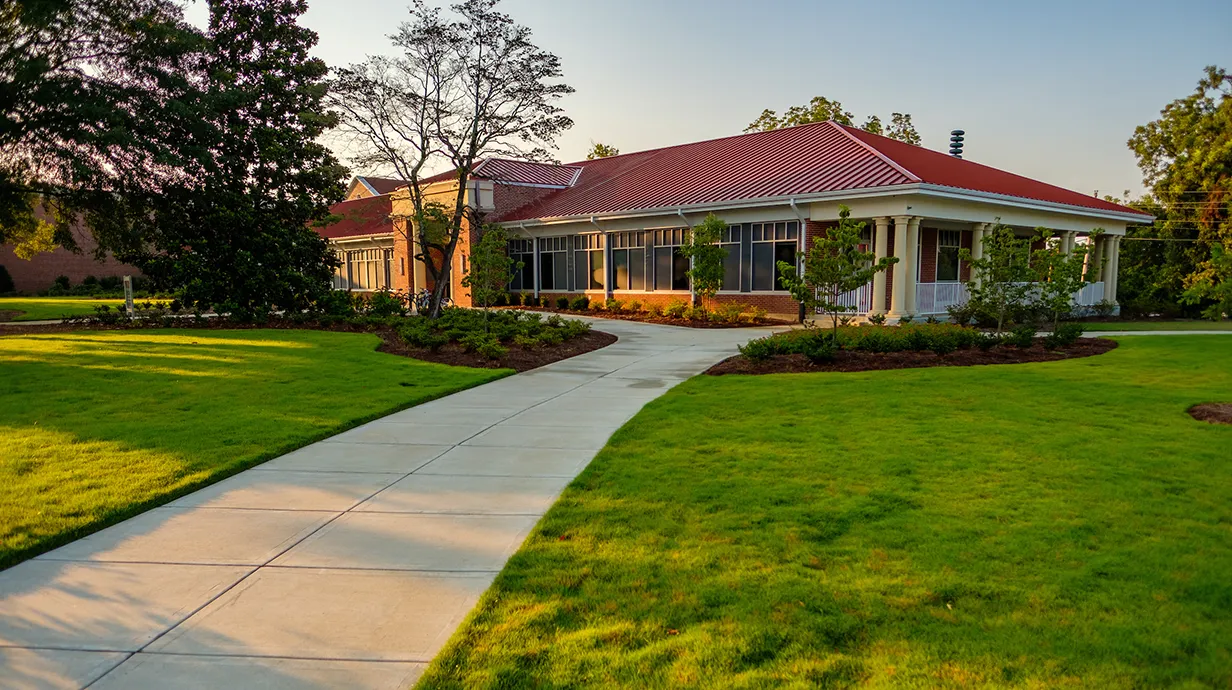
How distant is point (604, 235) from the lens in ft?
91.0

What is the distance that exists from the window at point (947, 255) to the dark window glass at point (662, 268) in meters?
8.45

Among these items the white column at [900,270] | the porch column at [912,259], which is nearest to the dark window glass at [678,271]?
the white column at [900,270]

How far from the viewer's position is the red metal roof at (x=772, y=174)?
22000 mm

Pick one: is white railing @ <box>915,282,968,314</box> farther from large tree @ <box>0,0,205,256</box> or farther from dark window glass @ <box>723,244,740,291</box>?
large tree @ <box>0,0,205,256</box>

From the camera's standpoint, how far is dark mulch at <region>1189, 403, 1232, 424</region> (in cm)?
793

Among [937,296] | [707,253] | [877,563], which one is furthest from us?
[937,296]

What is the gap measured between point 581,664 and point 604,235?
2511 centimetres

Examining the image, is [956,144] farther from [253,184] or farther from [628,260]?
[253,184]

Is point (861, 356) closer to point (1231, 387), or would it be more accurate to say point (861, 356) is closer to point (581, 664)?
point (1231, 387)

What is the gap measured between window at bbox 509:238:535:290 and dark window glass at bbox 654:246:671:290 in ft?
22.3

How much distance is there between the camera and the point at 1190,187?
33.4 meters

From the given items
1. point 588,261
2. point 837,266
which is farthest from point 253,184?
point 837,266

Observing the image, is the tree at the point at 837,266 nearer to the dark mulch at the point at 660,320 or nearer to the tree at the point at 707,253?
the dark mulch at the point at 660,320

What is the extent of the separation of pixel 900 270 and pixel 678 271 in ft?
24.5
